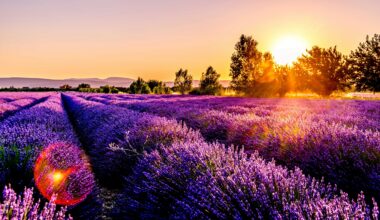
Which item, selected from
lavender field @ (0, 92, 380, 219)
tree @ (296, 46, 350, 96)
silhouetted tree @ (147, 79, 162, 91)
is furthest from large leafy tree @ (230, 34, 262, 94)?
lavender field @ (0, 92, 380, 219)

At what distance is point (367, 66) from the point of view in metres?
31.0

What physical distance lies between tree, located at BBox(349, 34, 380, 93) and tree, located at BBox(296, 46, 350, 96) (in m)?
1.31

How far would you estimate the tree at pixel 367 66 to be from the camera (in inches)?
1183

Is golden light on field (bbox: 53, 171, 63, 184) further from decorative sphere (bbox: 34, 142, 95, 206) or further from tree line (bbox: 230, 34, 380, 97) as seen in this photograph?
tree line (bbox: 230, 34, 380, 97)

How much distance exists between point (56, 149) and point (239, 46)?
4266 centimetres

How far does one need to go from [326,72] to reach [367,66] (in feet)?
14.8

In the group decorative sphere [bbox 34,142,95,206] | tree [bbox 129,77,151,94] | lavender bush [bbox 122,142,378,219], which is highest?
lavender bush [bbox 122,142,378,219]

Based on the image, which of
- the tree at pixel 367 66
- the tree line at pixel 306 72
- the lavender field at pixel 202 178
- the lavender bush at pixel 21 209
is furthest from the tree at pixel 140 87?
the lavender bush at pixel 21 209

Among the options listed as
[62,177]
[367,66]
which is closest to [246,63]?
[367,66]

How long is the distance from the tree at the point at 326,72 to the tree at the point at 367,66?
1.31 m

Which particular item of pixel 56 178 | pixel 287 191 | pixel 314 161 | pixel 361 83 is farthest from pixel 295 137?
pixel 361 83

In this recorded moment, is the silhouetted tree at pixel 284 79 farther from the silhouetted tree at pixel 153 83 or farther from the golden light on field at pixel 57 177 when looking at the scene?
the golden light on field at pixel 57 177

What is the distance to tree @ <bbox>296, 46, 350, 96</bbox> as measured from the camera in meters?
34.1

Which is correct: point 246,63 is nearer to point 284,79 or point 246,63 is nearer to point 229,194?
point 284,79
